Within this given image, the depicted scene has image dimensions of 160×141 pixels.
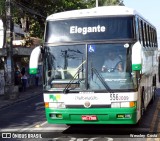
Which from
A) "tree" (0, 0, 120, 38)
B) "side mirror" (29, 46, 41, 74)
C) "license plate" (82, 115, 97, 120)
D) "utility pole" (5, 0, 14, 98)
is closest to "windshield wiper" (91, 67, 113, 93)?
"license plate" (82, 115, 97, 120)

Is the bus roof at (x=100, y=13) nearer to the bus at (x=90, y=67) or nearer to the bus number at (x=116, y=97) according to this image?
the bus at (x=90, y=67)

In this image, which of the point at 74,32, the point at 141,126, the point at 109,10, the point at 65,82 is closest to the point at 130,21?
→ the point at 109,10

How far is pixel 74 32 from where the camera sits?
1121 cm

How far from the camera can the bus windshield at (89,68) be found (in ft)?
34.8

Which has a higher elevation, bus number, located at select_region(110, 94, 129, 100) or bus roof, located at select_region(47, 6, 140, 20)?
bus roof, located at select_region(47, 6, 140, 20)

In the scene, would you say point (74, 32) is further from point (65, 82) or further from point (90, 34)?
point (65, 82)

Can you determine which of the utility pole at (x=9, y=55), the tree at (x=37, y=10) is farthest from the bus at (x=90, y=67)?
the tree at (x=37, y=10)

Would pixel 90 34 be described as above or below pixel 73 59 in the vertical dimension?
above

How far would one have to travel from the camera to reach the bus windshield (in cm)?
1062

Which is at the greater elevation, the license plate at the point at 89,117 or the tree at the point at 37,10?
the tree at the point at 37,10

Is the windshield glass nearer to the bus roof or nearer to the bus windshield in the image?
the bus windshield

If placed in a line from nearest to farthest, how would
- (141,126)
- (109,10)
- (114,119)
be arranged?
(114,119), (109,10), (141,126)

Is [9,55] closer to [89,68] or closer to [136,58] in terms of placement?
[89,68]

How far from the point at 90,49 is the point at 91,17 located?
38.9 inches
